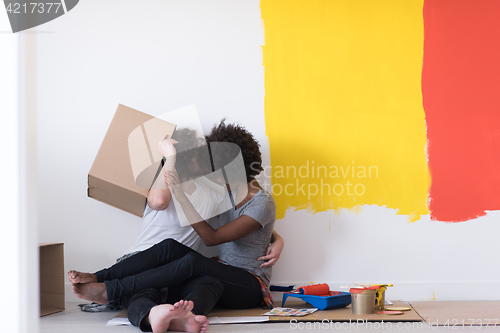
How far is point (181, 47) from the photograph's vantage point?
6.50 feet

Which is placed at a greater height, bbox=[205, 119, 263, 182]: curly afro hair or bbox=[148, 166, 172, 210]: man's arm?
bbox=[205, 119, 263, 182]: curly afro hair

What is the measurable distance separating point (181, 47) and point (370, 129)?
97cm

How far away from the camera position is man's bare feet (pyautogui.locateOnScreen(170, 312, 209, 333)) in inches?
47.7

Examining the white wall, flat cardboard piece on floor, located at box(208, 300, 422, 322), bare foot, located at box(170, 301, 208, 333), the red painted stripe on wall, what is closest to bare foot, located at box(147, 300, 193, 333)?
bare foot, located at box(170, 301, 208, 333)

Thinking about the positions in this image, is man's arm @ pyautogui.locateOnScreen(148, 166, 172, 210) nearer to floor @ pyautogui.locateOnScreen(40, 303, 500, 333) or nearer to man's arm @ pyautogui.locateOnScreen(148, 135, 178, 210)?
man's arm @ pyautogui.locateOnScreen(148, 135, 178, 210)

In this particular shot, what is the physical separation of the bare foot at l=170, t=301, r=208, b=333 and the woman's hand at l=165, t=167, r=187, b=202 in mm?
459

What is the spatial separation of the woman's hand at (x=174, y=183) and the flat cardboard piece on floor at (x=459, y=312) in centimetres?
96

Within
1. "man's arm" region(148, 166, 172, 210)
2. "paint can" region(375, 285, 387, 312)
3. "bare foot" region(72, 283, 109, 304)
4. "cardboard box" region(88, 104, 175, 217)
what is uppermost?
"cardboard box" region(88, 104, 175, 217)

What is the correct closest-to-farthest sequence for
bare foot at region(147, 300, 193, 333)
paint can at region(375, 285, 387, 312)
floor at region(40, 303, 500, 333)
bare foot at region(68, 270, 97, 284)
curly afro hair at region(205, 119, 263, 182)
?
bare foot at region(147, 300, 193, 333) < floor at region(40, 303, 500, 333) < bare foot at region(68, 270, 97, 284) < paint can at region(375, 285, 387, 312) < curly afro hair at region(205, 119, 263, 182)

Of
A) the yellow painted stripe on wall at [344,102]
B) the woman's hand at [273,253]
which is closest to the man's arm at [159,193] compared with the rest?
the woman's hand at [273,253]

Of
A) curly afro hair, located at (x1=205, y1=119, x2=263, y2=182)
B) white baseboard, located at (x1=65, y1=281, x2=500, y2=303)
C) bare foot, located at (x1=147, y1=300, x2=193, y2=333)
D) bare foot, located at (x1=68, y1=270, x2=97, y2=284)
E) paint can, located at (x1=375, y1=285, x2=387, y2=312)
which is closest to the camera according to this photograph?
bare foot, located at (x1=147, y1=300, x2=193, y2=333)

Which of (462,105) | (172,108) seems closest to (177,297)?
(172,108)

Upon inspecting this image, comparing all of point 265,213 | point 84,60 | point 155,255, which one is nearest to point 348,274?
point 265,213

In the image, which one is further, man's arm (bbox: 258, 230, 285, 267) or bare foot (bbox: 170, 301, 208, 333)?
man's arm (bbox: 258, 230, 285, 267)
